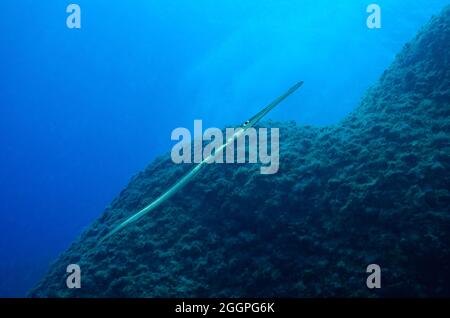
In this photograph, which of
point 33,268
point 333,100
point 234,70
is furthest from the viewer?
point 234,70

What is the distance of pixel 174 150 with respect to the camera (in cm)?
748

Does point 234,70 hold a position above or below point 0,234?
above

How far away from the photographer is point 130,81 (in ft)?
299

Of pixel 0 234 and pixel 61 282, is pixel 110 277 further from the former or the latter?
pixel 0 234

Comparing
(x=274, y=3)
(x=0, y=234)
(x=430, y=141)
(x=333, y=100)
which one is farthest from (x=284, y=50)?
(x=430, y=141)

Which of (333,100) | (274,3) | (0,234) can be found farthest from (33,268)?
(274,3)

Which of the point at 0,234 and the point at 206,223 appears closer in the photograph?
the point at 206,223

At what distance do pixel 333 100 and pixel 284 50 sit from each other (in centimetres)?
2049

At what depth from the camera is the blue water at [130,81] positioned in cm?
5366

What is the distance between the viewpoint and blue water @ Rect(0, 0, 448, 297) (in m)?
53.7

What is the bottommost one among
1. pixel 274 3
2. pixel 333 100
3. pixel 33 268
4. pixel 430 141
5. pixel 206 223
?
pixel 33 268
